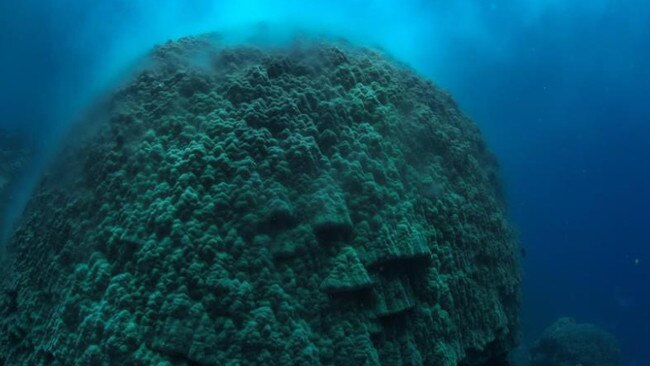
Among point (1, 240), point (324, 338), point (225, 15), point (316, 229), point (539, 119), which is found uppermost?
point (539, 119)

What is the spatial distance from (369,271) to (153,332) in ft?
6.21

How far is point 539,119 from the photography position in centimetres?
3142

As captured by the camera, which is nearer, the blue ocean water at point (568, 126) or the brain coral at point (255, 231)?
the brain coral at point (255, 231)

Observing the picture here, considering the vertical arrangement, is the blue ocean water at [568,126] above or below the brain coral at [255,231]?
above

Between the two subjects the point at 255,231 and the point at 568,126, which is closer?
the point at 255,231

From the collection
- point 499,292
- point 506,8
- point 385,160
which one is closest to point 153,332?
point 385,160

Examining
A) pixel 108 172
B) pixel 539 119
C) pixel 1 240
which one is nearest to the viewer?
pixel 108 172

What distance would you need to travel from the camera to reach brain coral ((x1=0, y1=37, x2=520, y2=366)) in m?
3.39

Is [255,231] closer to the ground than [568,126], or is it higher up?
closer to the ground

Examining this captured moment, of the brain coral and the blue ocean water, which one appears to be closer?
the brain coral

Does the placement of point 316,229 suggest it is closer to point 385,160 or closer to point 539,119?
point 385,160

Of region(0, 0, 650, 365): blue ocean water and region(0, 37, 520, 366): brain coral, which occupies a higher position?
region(0, 0, 650, 365): blue ocean water

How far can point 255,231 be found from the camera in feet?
12.2

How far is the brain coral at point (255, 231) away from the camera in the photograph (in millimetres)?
3393
